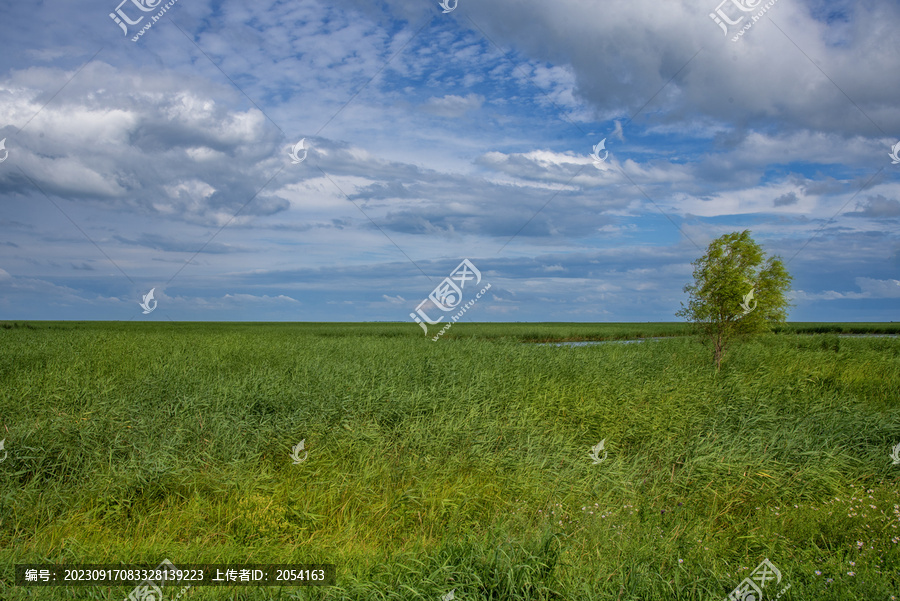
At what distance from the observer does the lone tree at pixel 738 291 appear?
15234 millimetres

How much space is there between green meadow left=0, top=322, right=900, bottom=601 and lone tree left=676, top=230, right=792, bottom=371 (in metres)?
3.47

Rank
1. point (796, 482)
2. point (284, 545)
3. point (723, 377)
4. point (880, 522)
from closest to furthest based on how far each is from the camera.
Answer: point (284, 545), point (880, 522), point (796, 482), point (723, 377)

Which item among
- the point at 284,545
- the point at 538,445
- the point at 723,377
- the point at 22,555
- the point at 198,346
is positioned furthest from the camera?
the point at 198,346

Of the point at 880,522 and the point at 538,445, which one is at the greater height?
the point at 538,445

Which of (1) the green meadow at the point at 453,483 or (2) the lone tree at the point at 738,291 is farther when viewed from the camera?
(2) the lone tree at the point at 738,291

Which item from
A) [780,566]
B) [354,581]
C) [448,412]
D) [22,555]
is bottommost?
[780,566]

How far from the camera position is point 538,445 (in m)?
7.88

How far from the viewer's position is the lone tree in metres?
15.2

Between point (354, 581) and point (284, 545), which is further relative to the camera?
point (284, 545)

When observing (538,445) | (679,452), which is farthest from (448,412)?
(679,452)

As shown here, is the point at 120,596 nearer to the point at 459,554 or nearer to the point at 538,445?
the point at 459,554

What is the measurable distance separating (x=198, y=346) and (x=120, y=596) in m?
15.1

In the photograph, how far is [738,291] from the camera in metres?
15.0

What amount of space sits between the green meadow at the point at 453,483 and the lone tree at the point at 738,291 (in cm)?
347
